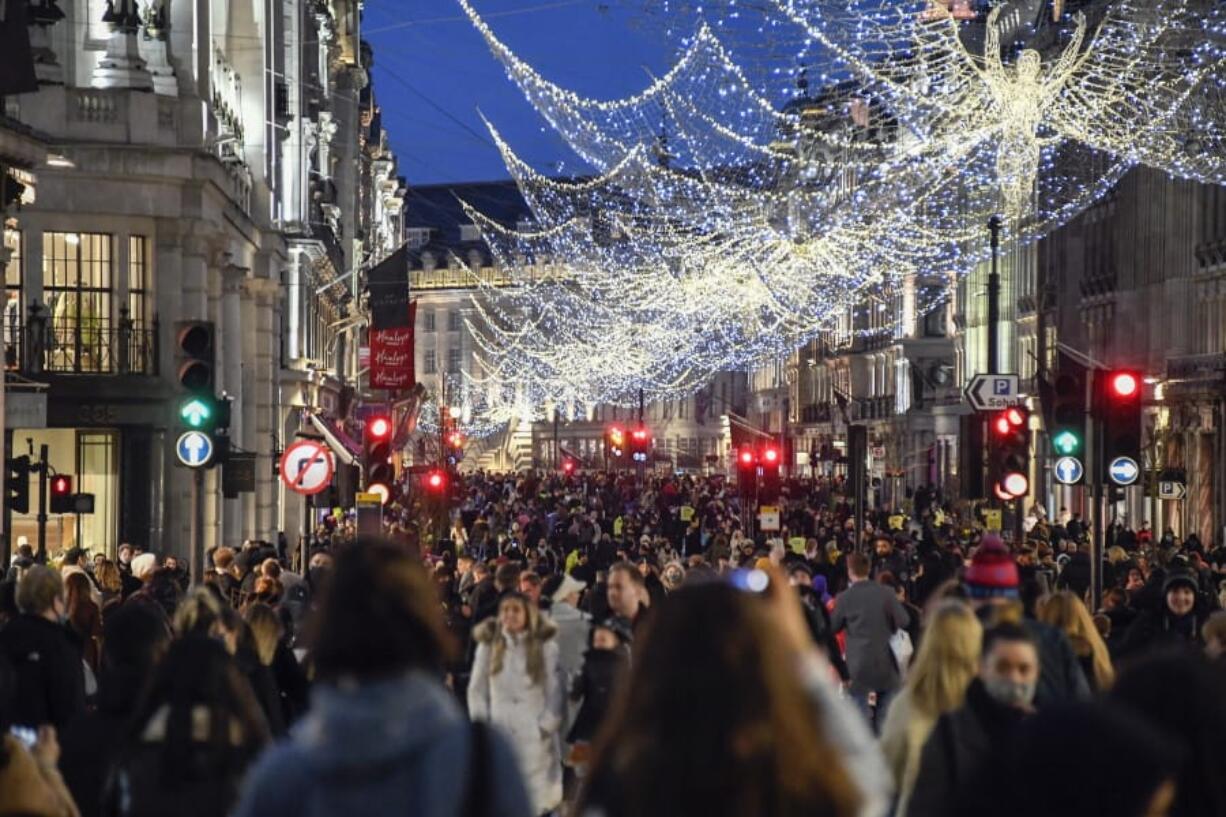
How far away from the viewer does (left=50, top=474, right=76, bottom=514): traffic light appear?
94.9 ft

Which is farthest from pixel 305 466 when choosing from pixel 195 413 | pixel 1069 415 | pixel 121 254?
pixel 121 254

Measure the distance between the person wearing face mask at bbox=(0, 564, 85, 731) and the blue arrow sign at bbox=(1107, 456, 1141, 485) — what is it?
1074 centimetres

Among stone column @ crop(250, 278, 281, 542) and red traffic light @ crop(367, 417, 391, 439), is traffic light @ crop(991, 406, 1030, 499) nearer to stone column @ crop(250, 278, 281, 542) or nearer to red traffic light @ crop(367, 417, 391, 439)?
red traffic light @ crop(367, 417, 391, 439)

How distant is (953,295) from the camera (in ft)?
297

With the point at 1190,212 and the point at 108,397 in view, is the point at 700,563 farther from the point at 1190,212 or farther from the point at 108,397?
the point at 1190,212

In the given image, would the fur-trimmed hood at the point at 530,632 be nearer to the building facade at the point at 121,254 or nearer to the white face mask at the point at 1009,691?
the white face mask at the point at 1009,691

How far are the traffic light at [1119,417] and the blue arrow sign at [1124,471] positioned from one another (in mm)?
297

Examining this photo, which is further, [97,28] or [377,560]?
[97,28]

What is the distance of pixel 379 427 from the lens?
2850 centimetres

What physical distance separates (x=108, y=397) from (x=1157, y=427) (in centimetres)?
2911

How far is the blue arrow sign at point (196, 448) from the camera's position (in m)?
18.0

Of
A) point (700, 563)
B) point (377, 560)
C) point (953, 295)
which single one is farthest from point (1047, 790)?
point (953, 295)

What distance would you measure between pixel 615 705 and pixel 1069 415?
1706cm

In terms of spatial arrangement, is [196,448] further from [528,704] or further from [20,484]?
[20,484]
